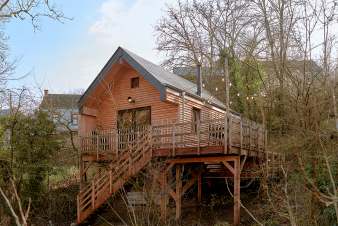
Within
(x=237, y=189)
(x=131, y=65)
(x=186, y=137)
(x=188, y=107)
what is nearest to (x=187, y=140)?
(x=186, y=137)

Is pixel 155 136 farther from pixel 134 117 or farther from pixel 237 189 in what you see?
pixel 134 117

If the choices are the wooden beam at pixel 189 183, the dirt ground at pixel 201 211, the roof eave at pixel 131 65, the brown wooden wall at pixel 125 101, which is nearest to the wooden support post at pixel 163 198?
the dirt ground at pixel 201 211

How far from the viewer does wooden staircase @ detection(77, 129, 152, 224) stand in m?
13.6

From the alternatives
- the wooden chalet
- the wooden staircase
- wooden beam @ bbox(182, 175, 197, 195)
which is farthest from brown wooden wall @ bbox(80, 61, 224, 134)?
the wooden staircase

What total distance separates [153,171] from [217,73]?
2038 centimetres

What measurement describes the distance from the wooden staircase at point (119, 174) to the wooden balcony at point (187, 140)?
333 millimetres

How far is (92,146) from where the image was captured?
16.4 m

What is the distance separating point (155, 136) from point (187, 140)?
1.21 meters

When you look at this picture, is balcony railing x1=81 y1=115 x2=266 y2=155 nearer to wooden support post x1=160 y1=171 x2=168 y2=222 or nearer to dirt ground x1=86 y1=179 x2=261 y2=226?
wooden support post x1=160 y1=171 x2=168 y2=222

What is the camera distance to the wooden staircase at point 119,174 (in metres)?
13.6

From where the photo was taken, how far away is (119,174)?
13648mm

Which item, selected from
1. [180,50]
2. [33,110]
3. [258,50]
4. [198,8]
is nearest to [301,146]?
[33,110]

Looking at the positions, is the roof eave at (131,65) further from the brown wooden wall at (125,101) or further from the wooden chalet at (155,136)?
the brown wooden wall at (125,101)

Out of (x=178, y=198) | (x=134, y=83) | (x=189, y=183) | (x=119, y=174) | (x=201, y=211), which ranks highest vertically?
(x=134, y=83)
